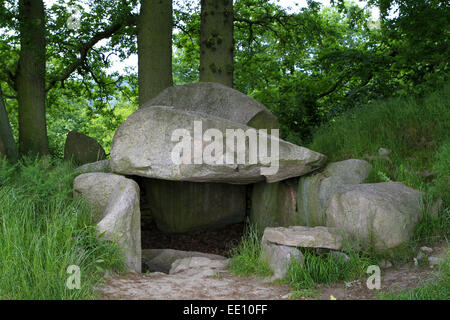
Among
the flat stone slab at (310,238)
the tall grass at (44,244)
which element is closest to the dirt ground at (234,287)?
the tall grass at (44,244)

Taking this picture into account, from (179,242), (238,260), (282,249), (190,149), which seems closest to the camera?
(282,249)

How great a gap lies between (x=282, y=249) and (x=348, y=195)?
98cm

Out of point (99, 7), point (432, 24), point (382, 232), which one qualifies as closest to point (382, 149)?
point (382, 232)

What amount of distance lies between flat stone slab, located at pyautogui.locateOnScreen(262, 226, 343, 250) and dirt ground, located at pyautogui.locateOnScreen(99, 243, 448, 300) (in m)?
0.46

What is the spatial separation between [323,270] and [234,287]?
0.86 metres

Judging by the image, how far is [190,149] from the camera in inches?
211

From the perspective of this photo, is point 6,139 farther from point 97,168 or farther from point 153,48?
point 153,48

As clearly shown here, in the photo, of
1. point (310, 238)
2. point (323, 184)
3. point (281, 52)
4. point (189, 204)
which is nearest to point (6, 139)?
point (189, 204)

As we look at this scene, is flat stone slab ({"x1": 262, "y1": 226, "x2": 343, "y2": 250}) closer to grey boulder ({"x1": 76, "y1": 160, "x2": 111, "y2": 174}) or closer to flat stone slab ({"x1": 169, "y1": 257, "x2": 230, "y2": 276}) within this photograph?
flat stone slab ({"x1": 169, "y1": 257, "x2": 230, "y2": 276})

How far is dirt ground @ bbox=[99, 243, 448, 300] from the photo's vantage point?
150 inches

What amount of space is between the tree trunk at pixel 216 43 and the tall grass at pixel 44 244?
404cm

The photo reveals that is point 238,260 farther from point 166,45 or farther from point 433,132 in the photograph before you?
point 166,45

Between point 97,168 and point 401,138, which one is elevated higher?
point 401,138

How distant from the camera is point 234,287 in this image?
4148mm
